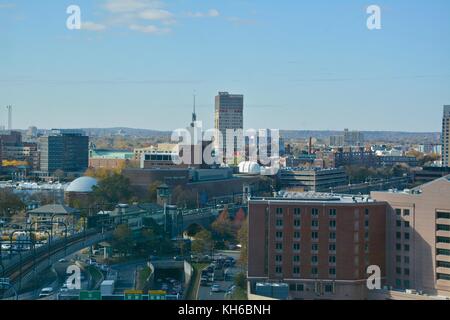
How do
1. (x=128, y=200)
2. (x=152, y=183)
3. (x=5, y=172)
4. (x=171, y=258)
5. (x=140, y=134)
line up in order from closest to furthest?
(x=171, y=258) → (x=128, y=200) → (x=152, y=183) → (x=5, y=172) → (x=140, y=134)

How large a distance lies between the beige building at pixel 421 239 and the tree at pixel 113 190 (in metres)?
11.1

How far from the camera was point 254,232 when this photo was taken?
8367mm

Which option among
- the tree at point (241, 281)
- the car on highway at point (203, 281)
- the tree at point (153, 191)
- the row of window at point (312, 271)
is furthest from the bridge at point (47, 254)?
the tree at point (153, 191)

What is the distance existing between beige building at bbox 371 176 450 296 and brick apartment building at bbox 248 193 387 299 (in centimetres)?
14

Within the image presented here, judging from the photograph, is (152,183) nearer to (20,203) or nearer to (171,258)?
(20,203)

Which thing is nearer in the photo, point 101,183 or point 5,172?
point 101,183

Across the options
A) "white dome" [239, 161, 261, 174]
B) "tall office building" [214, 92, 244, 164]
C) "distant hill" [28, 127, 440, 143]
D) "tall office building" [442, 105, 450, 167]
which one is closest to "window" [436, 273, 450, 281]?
"white dome" [239, 161, 261, 174]

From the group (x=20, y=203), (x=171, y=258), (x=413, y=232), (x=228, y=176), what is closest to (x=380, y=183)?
(x=228, y=176)

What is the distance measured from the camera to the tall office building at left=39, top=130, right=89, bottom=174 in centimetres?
2967

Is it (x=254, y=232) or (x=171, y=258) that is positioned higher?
(x=254, y=232)

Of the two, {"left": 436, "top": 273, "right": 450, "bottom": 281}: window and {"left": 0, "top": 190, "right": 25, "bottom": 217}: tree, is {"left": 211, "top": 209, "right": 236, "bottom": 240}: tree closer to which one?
{"left": 0, "top": 190, "right": 25, "bottom": 217}: tree

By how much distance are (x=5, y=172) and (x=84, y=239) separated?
644 inches

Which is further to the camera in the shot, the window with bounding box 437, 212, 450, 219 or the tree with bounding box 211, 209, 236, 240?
the tree with bounding box 211, 209, 236, 240

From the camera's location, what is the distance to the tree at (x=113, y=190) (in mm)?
19000
